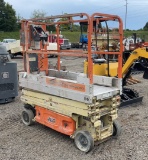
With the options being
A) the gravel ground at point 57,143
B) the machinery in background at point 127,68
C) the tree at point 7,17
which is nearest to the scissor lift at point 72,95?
the gravel ground at point 57,143

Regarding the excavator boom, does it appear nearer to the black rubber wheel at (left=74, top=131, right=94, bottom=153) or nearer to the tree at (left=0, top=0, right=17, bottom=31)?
the black rubber wheel at (left=74, top=131, right=94, bottom=153)

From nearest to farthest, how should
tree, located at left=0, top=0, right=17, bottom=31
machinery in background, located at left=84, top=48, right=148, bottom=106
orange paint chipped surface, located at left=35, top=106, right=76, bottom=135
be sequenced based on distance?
orange paint chipped surface, located at left=35, top=106, right=76, bottom=135
machinery in background, located at left=84, top=48, right=148, bottom=106
tree, located at left=0, top=0, right=17, bottom=31

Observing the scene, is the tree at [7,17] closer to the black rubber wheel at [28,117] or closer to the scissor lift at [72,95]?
the black rubber wheel at [28,117]

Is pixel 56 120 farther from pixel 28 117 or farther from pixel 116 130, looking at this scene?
pixel 116 130

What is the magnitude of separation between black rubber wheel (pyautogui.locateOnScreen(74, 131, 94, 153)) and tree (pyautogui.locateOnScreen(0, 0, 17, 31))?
58.9 meters

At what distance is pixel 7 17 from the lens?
63562 millimetres

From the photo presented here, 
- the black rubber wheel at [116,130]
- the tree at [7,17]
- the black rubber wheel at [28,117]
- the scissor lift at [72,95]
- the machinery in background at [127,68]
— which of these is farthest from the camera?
the tree at [7,17]

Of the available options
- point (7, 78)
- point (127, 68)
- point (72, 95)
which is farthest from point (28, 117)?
point (127, 68)

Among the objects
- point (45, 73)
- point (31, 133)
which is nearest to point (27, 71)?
point (45, 73)

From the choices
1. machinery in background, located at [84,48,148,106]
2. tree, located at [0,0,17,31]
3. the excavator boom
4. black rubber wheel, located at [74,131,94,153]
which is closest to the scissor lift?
black rubber wheel, located at [74,131,94,153]

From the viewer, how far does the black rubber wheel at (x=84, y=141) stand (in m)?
4.60

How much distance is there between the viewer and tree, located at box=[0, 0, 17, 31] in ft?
201

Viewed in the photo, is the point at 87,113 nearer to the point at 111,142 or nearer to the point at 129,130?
the point at 111,142

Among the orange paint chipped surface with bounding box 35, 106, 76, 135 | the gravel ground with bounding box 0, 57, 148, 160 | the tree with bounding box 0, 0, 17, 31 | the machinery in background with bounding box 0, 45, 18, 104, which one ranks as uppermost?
the tree with bounding box 0, 0, 17, 31
